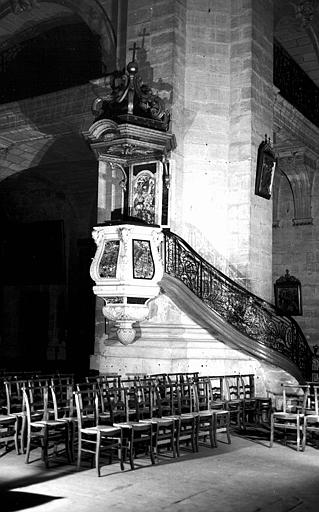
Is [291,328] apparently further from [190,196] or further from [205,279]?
[190,196]

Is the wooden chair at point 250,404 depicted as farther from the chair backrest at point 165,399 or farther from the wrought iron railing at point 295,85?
the wrought iron railing at point 295,85

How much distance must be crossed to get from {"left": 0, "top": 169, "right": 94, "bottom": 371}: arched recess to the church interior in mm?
120

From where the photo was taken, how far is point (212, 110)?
11.0 meters

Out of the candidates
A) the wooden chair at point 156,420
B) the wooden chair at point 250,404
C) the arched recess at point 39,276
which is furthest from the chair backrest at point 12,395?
the arched recess at point 39,276

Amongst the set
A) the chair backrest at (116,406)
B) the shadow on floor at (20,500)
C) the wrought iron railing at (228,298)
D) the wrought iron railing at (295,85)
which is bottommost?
the shadow on floor at (20,500)

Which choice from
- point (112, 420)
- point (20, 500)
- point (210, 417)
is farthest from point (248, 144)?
point (20, 500)

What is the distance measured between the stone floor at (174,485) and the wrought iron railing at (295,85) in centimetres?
858

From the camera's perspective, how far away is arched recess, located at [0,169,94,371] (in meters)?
17.0

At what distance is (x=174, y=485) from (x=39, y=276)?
12.2 metres

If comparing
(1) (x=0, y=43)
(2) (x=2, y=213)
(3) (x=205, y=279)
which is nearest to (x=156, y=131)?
(3) (x=205, y=279)

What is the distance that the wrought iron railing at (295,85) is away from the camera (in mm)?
13188

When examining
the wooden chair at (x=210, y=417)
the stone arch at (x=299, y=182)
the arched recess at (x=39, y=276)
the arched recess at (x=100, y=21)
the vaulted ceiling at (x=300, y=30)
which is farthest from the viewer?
the arched recess at (x=39, y=276)

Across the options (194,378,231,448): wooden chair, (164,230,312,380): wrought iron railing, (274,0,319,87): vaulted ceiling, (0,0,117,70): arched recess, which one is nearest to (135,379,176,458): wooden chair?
(194,378,231,448): wooden chair

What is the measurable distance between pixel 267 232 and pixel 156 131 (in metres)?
2.87
